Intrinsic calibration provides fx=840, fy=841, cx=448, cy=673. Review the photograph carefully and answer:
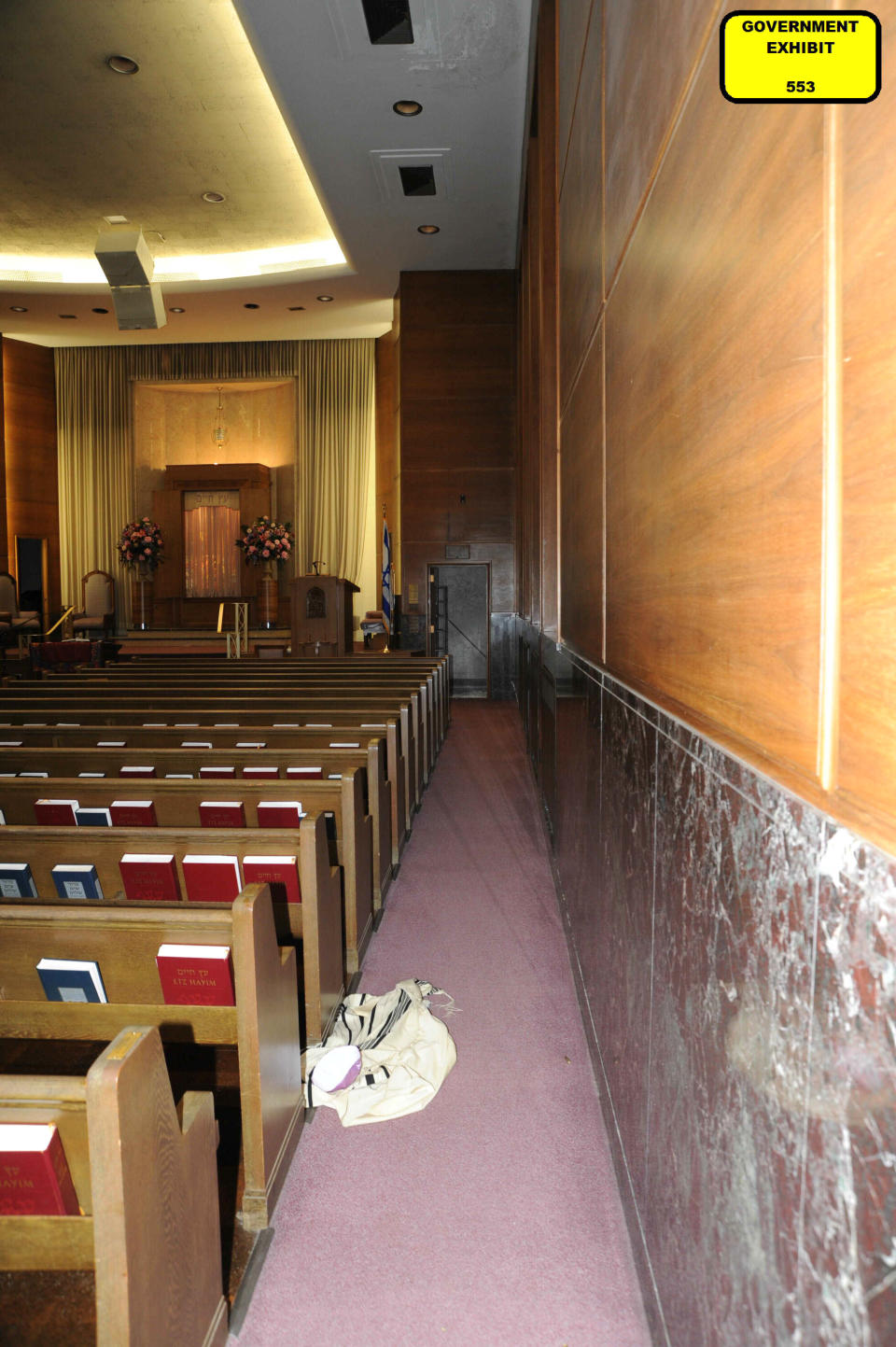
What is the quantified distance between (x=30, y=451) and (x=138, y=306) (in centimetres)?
623

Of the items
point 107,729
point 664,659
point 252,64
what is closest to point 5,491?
point 252,64

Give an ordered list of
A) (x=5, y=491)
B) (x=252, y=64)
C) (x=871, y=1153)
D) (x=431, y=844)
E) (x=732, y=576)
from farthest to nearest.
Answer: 1. (x=5, y=491)
2. (x=252, y=64)
3. (x=431, y=844)
4. (x=732, y=576)
5. (x=871, y=1153)

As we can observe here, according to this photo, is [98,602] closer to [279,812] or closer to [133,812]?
[133,812]

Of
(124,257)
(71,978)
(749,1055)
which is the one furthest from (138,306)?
(749,1055)

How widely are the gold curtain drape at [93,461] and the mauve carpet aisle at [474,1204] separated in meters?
13.2

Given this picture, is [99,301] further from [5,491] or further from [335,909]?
[335,909]

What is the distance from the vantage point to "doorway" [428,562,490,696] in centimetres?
1059

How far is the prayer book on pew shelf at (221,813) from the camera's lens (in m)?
2.46

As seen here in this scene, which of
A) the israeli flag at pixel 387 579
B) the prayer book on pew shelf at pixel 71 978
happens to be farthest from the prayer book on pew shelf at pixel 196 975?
the israeli flag at pixel 387 579

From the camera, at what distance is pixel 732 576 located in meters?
0.99

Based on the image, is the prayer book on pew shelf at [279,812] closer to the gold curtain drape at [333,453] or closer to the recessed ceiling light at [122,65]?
the recessed ceiling light at [122,65]

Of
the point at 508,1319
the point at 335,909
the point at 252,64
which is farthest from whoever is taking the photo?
the point at 252,64

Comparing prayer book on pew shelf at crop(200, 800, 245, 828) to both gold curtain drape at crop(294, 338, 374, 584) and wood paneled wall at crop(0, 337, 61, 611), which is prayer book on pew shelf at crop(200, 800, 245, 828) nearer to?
gold curtain drape at crop(294, 338, 374, 584)

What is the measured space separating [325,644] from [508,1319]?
29.5 ft
